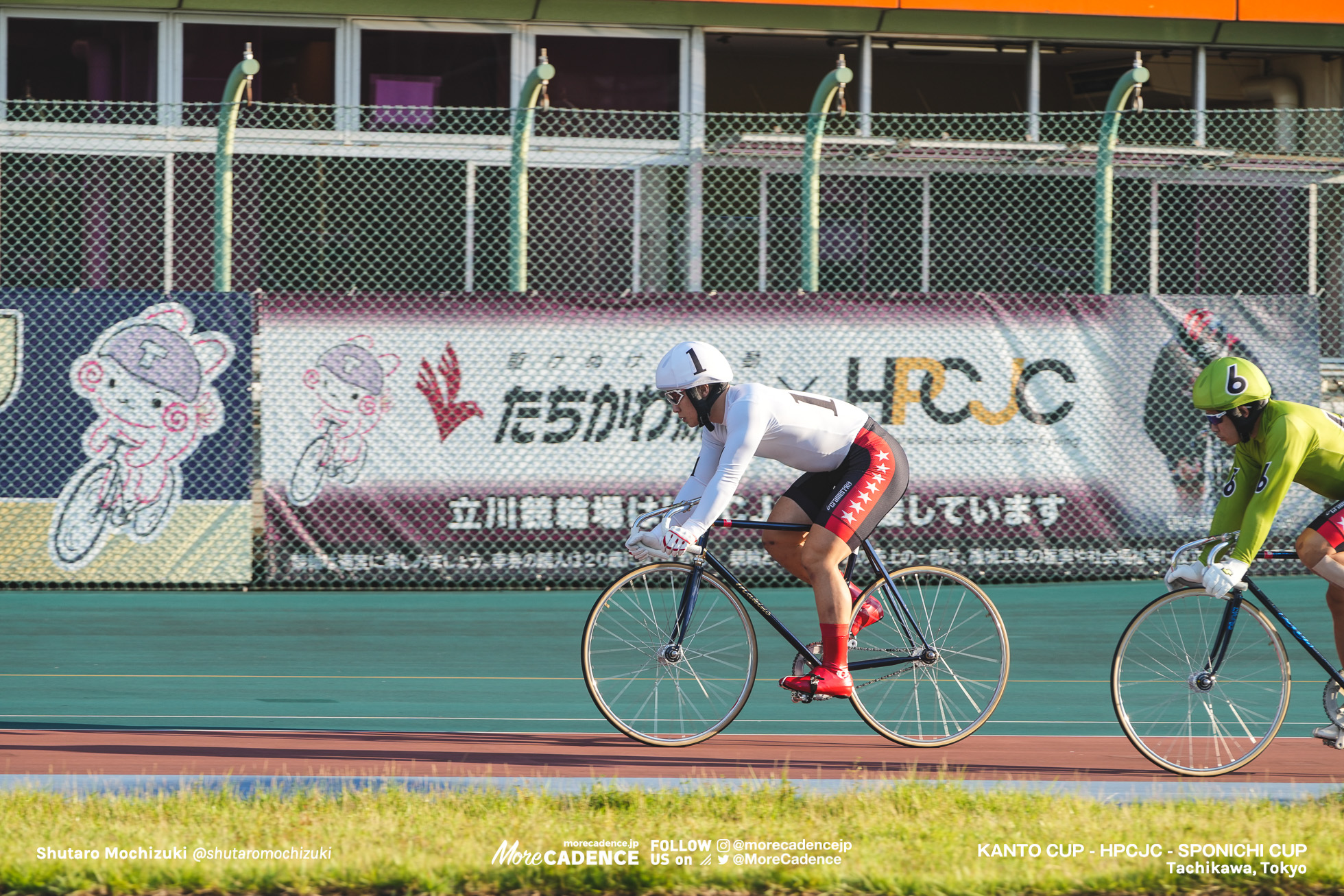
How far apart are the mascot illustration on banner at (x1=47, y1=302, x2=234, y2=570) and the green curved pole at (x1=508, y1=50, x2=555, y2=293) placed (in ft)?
7.95

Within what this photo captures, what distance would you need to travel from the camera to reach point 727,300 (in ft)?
37.6

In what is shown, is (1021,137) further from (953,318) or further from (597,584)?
(597,584)

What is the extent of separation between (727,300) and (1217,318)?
385 centimetres

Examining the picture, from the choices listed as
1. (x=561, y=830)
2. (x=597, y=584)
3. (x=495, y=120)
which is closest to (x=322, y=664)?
(x=597, y=584)

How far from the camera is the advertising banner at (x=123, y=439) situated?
35.1 feet

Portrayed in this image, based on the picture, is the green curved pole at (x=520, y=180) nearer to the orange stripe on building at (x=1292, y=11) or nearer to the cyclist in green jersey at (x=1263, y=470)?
the cyclist in green jersey at (x=1263, y=470)

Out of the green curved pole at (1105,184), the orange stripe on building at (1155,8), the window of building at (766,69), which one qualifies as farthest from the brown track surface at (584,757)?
the window of building at (766,69)

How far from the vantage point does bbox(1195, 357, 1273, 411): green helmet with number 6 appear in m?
5.77

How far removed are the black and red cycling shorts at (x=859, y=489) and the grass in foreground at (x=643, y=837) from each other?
1244 mm

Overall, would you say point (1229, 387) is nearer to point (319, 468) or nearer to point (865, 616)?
point (865, 616)

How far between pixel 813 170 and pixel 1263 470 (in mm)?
6355

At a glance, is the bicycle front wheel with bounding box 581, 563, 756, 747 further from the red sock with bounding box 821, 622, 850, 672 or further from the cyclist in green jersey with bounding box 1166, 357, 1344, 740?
the cyclist in green jersey with bounding box 1166, 357, 1344, 740

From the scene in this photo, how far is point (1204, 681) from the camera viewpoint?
602 cm

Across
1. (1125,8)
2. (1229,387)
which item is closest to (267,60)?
(1125,8)
